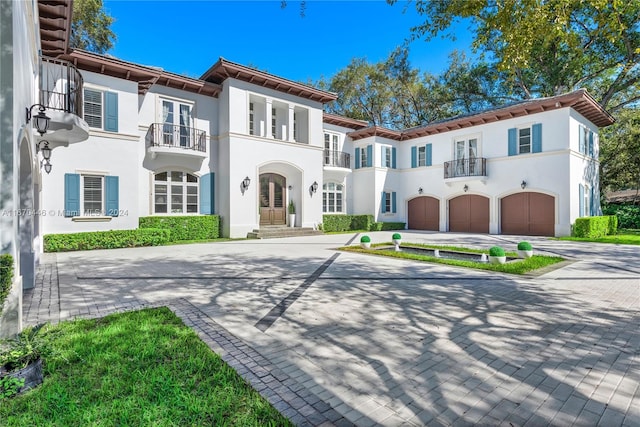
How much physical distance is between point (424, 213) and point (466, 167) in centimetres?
420

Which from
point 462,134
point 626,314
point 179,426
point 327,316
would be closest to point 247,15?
point 327,316

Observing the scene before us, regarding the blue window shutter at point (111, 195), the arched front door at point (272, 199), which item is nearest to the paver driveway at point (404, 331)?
the blue window shutter at point (111, 195)

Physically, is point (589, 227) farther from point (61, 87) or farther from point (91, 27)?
point (91, 27)

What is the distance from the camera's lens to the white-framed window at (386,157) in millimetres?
22250

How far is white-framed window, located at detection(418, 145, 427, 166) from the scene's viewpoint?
22.0m

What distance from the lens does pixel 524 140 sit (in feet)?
57.5

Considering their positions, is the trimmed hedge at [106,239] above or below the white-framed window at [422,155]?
below

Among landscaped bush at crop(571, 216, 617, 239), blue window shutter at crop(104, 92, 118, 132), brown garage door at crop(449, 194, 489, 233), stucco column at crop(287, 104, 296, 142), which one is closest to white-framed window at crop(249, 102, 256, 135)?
stucco column at crop(287, 104, 296, 142)

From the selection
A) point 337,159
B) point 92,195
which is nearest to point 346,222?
point 337,159

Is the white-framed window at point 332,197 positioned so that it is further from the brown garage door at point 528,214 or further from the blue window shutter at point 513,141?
the blue window shutter at point 513,141

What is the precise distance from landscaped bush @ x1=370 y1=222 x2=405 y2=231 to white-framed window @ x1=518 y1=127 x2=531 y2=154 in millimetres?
8428

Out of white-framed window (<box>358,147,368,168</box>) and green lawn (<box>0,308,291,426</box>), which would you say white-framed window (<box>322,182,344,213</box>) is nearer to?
white-framed window (<box>358,147,368,168</box>)

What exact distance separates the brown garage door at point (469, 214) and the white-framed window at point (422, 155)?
128 inches

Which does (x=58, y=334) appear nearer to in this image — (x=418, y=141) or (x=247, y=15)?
(x=247, y=15)
